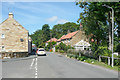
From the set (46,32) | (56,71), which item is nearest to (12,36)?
(56,71)

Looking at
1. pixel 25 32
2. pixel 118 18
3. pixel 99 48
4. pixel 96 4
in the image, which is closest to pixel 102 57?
pixel 99 48

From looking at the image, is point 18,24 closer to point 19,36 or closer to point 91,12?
point 19,36

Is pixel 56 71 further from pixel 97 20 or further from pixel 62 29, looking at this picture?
pixel 62 29

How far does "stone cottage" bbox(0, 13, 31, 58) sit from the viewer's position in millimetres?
34653

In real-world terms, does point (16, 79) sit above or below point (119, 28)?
below

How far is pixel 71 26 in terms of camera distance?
112375 millimetres

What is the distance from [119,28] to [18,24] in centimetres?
2311

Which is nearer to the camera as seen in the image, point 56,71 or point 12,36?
point 56,71

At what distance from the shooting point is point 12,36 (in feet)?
115

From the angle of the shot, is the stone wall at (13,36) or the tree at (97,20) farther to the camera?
the stone wall at (13,36)

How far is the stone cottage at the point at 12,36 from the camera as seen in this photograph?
34.7 m

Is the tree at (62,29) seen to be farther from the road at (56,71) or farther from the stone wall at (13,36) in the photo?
the road at (56,71)

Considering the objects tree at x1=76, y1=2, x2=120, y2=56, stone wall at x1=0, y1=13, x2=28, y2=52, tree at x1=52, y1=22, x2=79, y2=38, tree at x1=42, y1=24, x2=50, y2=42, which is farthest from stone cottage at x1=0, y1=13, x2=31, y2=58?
tree at x1=42, y1=24, x2=50, y2=42

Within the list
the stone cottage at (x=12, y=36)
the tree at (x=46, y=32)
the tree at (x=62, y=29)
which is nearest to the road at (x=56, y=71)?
the stone cottage at (x=12, y=36)
